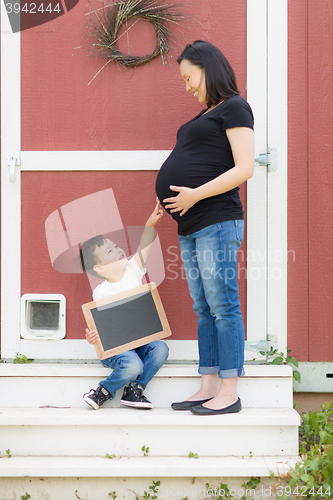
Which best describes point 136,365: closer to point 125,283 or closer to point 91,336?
point 91,336

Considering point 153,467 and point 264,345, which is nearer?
point 153,467

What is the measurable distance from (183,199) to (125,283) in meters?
0.60

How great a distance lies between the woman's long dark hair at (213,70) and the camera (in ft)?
5.42

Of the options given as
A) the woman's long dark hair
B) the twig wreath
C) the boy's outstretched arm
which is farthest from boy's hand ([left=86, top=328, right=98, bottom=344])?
the twig wreath

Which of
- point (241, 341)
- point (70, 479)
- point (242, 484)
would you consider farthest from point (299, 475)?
point (70, 479)

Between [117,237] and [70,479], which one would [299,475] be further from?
[117,237]

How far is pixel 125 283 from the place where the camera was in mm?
2016

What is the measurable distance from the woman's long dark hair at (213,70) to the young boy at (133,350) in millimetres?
575

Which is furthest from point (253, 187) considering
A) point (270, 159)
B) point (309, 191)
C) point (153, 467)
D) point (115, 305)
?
point (153, 467)

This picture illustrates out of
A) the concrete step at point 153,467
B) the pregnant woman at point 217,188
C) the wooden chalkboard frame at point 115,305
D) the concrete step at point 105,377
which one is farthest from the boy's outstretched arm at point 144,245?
the concrete step at point 153,467

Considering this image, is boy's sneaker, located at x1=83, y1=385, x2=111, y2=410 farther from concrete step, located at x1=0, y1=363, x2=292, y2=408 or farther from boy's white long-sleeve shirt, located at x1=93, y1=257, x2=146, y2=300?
boy's white long-sleeve shirt, located at x1=93, y1=257, x2=146, y2=300

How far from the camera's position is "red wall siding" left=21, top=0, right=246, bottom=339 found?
216 centimetres

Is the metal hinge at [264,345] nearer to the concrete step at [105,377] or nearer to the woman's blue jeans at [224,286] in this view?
the concrete step at [105,377]

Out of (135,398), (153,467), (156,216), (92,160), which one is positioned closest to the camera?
(153,467)
